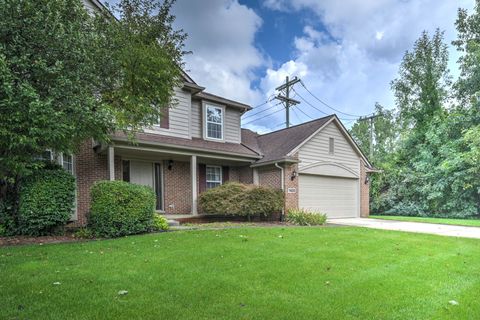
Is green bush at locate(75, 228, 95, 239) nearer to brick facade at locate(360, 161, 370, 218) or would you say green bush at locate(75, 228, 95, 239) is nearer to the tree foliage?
brick facade at locate(360, 161, 370, 218)

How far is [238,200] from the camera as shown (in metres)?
11.6

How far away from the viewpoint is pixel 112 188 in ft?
26.7

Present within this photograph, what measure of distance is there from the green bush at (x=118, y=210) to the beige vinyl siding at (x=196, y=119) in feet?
17.6

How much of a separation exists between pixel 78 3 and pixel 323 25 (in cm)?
1093

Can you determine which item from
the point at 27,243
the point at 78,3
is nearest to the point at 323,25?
the point at 78,3

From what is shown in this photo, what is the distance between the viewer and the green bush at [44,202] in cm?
760

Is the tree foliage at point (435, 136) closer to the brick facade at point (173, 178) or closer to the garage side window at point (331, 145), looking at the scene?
the garage side window at point (331, 145)

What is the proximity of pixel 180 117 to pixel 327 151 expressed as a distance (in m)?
7.09

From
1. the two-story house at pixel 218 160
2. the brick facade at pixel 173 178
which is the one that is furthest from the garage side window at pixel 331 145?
the brick facade at pixel 173 178

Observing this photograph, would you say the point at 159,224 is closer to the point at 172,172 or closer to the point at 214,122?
the point at 172,172

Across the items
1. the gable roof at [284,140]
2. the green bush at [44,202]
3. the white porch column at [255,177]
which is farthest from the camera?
the white porch column at [255,177]

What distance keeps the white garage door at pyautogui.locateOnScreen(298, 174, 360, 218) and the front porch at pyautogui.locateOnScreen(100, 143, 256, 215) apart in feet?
8.20

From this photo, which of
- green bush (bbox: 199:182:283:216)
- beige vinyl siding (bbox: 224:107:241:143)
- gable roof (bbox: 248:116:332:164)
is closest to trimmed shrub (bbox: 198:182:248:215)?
green bush (bbox: 199:182:283:216)

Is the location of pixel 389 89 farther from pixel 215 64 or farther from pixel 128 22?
pixel 128 22
